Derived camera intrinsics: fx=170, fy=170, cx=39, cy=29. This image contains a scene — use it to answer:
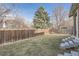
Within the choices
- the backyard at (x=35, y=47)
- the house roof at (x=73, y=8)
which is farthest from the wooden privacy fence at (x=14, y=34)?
the house roof at (x=73, y=8)

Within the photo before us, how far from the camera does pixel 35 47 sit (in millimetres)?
1857

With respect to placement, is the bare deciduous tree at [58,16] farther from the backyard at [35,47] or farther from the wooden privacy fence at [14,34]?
the wooden privacy fence at [14,34]

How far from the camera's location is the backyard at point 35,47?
1.85 m

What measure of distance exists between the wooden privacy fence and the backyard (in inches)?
1.8

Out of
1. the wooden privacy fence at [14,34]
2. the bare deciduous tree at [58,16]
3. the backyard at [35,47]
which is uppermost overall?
the bare deciduous tree at [58,16]

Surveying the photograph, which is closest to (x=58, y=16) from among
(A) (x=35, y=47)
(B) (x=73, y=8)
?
(B) (x=73, y=8)

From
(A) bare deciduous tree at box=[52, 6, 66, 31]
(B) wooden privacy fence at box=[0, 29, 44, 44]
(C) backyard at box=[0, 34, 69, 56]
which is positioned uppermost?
(A) bare deciduous tree at box=[52, 6, 66, 31]

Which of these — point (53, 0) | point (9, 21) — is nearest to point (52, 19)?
point (53, 0)

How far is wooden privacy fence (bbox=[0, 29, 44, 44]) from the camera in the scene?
1.86 metres

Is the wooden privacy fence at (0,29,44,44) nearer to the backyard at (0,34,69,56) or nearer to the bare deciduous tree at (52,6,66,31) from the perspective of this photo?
the backyard at (0,34,69,56)

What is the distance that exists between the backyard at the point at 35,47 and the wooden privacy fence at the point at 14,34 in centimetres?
5

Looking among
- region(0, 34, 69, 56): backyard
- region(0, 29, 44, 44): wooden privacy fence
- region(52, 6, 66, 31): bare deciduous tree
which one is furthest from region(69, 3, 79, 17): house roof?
region(0, 29, 44, 44): wooden privacy fence

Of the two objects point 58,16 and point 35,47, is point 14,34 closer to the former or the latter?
point 35,47

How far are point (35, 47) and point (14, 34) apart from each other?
27 cm
